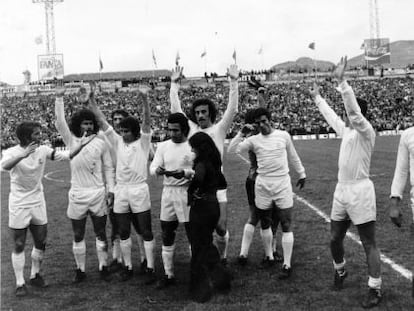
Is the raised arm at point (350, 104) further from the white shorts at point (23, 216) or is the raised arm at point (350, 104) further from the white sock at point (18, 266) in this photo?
the white sock at point (18, 266)

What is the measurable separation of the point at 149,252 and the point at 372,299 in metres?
3.13

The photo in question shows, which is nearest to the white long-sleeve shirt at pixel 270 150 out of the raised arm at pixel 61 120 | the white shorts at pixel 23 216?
the raised arm at pixel 61 120

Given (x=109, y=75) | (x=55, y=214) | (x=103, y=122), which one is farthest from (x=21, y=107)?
(x=103, y=122)

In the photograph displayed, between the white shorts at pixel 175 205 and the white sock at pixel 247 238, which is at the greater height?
the white shorts at pixel 175 205

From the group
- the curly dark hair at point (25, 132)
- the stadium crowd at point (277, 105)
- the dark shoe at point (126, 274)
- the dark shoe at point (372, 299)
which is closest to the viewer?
the dark shoe at point (372, 299)

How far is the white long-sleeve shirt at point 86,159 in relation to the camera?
272 inches

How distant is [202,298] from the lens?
5930mm

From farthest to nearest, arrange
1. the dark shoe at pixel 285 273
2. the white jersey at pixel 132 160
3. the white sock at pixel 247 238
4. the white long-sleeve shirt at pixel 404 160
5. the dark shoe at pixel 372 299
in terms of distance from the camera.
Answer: the white sock at pixel 247 238 → the white jersey at pixel 132 160 → the dark shoe at pixel 285 273 → the dark shoe at pixel 372 299 → the white long-sleeve shirt at pixel 404 160

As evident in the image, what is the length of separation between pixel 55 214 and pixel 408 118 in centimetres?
4068

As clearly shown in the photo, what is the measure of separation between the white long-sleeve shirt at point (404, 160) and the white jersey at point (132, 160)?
11.4 ft

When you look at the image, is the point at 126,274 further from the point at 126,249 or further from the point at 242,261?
the point at 242,261

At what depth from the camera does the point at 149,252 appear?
6957 mm

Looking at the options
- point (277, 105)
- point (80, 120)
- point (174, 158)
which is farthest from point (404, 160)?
point (277, 105)

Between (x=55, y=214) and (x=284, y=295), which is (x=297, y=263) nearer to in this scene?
(x=284, y=295)
